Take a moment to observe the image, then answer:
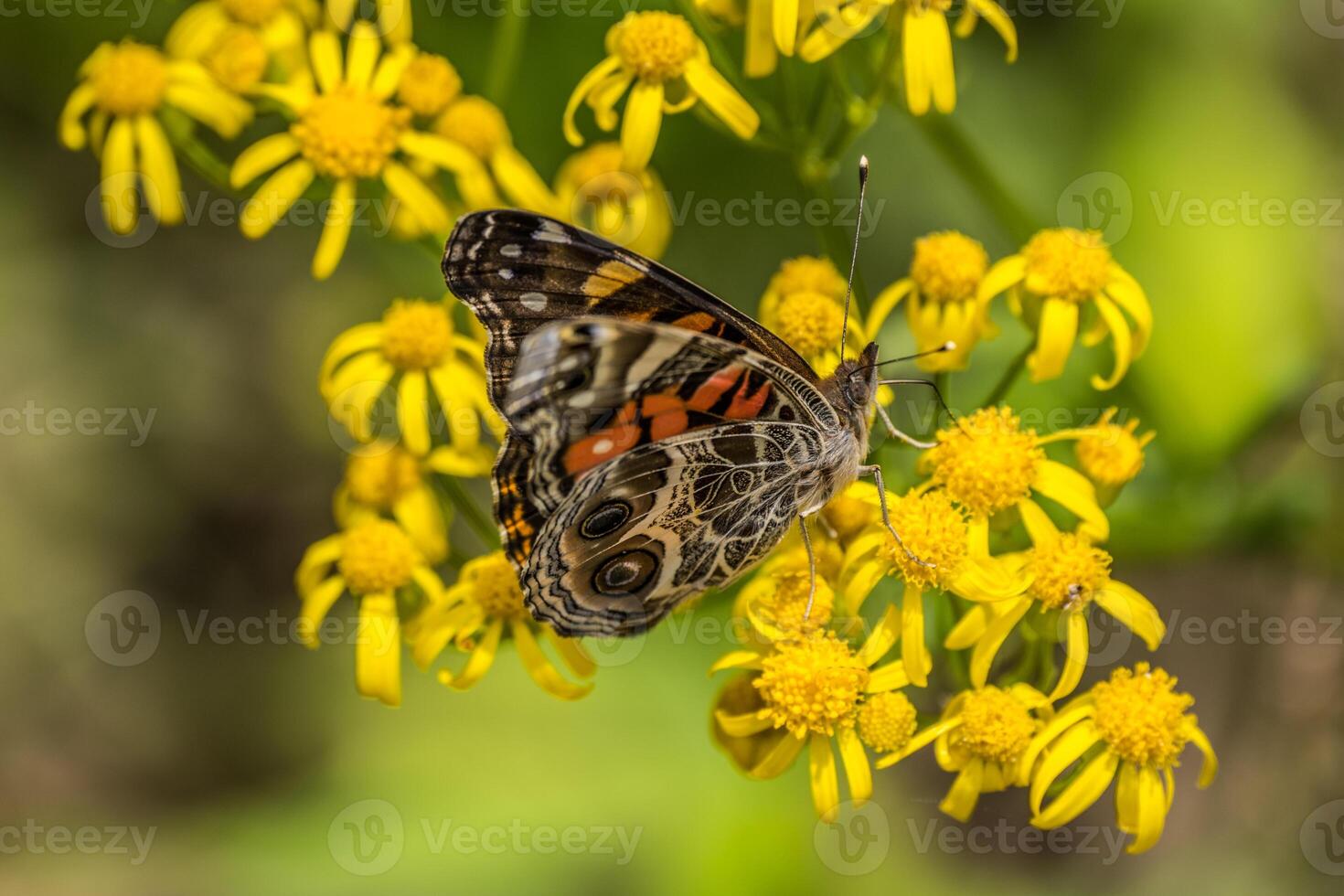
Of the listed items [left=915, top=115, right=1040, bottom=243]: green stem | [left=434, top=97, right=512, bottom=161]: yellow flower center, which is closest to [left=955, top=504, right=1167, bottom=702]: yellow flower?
[left=915, top=115, right=1040, bottom=243]: green stem

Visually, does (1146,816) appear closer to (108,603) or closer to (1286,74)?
(1286,74)

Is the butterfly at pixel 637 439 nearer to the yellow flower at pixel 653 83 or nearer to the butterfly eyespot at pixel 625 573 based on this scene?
the butterfly eyespot at pixel 625 573

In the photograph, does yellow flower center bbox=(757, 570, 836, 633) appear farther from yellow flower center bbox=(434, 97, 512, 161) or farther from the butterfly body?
yellow flower center bbox=(434, 97, 512, 161)

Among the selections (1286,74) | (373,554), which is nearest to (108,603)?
(373,554)

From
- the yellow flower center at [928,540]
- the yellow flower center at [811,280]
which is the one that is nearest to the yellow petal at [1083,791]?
the yellow flower center at [928,540]

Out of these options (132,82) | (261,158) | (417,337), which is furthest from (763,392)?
(132,82)

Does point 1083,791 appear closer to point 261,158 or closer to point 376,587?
point 376,587
